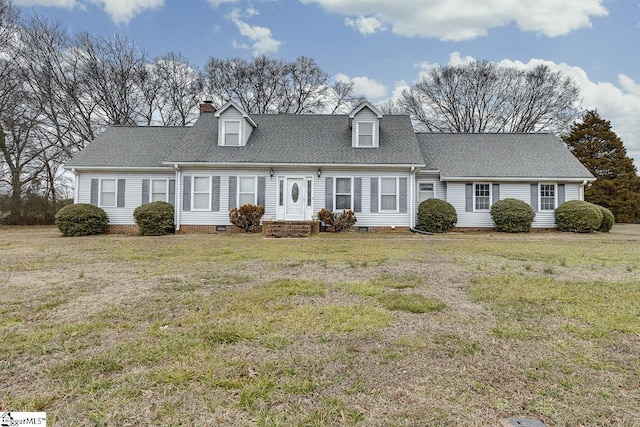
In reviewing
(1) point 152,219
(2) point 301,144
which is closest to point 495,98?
(2) point 301,144

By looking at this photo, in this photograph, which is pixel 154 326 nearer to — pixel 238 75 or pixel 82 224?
pixel 82 224

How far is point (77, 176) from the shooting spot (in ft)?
55.4

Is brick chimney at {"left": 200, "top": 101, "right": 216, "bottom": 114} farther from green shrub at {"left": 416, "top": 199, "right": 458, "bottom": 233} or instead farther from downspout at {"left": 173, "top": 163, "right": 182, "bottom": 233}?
green shrub at {"left": 416, "top": 199, "right": 458, "bottom": 233}

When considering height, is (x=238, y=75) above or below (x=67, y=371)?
above

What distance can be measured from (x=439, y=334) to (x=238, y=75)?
31.8 m

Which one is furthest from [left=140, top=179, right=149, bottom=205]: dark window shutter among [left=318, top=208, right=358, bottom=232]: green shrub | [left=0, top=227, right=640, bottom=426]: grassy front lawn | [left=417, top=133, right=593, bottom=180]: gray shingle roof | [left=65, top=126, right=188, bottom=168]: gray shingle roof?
[left=417, top=133, right=593, bottom=180]: gray shingle roof

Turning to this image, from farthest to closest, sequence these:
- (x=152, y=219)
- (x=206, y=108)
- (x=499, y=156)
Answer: (x=206, y=108)
(x=499, y=156)
(x=152, y=219)

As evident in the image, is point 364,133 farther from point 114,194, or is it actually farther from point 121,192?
point 114,194

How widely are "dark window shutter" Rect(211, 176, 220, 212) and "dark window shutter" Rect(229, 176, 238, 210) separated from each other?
20.9 inches

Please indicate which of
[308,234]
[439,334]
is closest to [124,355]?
[439,334]

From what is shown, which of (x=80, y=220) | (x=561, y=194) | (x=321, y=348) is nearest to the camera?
(x=321, y=348)

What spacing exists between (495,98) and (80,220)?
30897 millimetres

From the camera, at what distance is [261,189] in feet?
53.0

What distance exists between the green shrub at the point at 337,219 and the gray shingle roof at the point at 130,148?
7.75m
